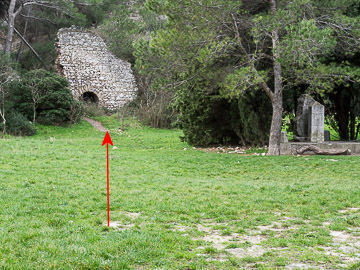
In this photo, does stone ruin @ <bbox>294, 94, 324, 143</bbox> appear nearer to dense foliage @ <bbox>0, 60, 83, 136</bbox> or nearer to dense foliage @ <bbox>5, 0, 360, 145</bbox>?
dense foliage @ <bbox>5, 0, 360, 145</bbox>

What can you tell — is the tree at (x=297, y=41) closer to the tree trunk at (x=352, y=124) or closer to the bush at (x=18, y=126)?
the tree trunk at (x=352, y=124)

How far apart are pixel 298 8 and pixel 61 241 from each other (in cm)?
1005

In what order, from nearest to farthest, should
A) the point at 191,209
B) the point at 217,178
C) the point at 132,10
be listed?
the point at 191,209, the point at 217,178, the point at 132,10

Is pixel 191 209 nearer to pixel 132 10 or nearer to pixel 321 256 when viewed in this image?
pixel 321 256

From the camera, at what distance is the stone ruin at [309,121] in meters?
13.9

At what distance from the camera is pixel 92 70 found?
28.8m

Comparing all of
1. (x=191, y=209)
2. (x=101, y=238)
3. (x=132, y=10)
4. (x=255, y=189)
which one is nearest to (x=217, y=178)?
(x=255, y=189)

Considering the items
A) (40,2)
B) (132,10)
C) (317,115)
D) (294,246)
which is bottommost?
(294,246)

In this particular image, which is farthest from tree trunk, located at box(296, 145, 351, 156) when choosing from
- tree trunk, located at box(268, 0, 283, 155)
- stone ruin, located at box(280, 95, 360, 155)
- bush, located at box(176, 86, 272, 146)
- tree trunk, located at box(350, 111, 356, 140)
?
tree trunk, located at box(350, 111, 356, 140)

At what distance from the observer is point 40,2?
27500mm

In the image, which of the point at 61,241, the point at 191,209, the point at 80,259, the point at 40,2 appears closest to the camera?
the point at 80,259

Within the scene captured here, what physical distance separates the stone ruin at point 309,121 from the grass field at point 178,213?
2144mm

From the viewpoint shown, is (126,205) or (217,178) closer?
(126,205)

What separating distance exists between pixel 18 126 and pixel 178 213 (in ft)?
53.5
